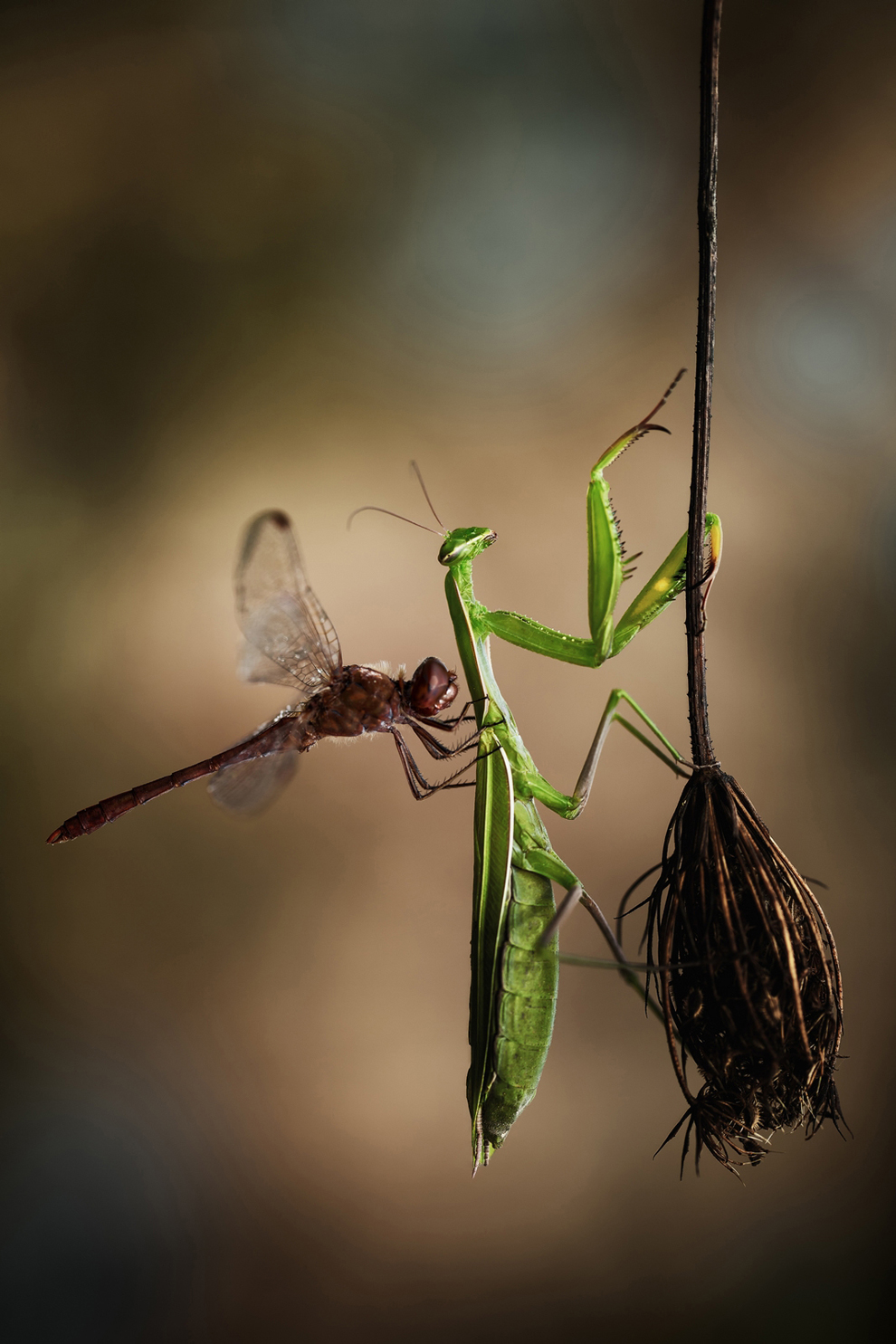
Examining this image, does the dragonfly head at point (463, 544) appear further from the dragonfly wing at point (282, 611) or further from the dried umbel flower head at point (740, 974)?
the dried umbel flower head at point (740, 974)

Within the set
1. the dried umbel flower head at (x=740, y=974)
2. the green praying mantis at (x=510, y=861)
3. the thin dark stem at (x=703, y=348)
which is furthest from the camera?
the green praying mantis at (x=510, y=861)

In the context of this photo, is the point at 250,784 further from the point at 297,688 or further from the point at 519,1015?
the point at 519,1015

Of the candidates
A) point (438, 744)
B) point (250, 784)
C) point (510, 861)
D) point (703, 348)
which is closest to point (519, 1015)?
point (510, 861)

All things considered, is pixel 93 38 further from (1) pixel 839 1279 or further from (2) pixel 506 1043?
(1) pixel 839 1279

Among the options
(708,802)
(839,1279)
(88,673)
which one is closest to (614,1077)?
(839,1279)

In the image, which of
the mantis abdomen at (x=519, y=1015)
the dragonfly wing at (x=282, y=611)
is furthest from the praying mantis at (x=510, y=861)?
the dragonfly wing at (x=282, y=611)

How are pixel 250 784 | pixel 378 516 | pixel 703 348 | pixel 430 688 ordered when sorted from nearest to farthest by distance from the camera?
pixel 703 348 → pixel 430 688 → pixel 250 784 → pixel 378 516
